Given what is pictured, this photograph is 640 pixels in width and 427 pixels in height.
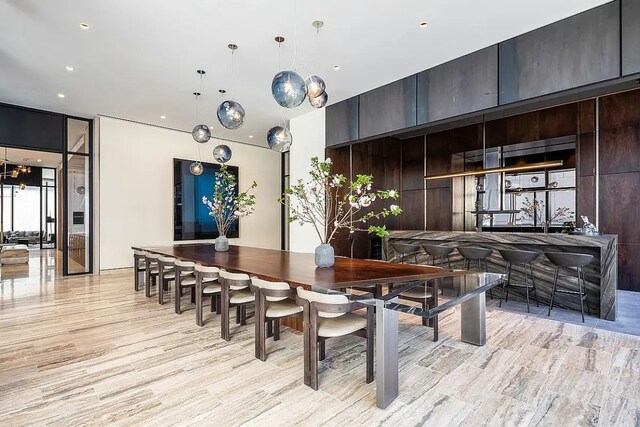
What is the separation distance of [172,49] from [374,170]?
4.70 meters

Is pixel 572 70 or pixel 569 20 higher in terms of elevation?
pixel 569 20

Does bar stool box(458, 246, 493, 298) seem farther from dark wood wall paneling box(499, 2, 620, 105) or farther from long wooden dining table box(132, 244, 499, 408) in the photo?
dark wood wall paneling box(499, 2, 620, 105)

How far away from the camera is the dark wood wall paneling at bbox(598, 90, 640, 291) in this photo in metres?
5.50

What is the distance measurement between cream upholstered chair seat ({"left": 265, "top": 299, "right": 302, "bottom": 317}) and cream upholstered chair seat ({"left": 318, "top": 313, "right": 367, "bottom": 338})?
365 millimetres

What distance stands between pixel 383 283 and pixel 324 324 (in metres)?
0.58

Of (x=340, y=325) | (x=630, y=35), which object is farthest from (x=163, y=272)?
(x=630, y=35)

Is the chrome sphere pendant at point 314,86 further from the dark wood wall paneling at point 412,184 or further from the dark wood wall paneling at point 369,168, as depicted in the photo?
the dark wood wall paneling at point 412,184

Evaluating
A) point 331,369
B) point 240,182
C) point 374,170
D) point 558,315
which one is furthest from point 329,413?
point 240,182

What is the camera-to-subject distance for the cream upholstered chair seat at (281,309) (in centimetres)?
289

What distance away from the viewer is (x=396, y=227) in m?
8.12

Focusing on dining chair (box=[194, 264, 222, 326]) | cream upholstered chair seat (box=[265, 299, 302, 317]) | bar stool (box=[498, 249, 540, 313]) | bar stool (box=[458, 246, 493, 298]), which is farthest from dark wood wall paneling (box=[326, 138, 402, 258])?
cream upholstered chair seat (box=[265, 299, 302, 317])

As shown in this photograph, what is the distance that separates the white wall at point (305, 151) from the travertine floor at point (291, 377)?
3375 mm

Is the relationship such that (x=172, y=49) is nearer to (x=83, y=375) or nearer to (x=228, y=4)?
(x=228, y=4)

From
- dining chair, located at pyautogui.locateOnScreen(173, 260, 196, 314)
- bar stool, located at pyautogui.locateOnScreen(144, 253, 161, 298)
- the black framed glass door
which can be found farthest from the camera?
Answer: the black framed glass door
